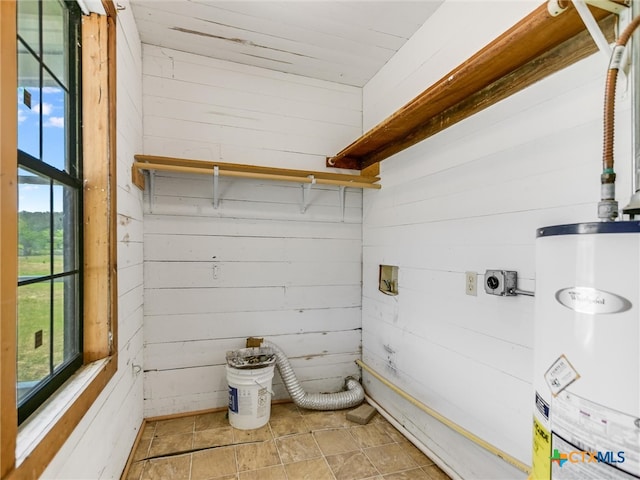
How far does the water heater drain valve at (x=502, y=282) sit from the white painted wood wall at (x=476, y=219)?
4cm

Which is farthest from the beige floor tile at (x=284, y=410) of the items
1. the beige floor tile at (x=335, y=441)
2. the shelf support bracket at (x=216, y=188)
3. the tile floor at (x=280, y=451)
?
the shelf support bracket at (x=216, y=188)

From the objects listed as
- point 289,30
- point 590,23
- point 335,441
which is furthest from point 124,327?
point 590,23

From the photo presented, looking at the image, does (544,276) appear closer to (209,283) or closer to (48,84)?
(48,84)

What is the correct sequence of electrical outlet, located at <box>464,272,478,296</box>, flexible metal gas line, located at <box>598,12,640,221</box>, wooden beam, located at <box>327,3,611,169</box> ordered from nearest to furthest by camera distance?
flexible metal gas line, located at <box>598,12,640,221</box>, wooden beam, located at <box>327,3,611,169</box>, electrical outlet, located at <box>464,272,478,296</box>

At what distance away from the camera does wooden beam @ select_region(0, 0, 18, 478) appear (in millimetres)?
703

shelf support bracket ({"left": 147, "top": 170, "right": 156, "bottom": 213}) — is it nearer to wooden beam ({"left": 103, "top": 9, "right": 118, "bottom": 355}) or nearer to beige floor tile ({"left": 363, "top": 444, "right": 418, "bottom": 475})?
wooden beam ({"left": 103, "top": 9, "right": 118, "bottom": 355})

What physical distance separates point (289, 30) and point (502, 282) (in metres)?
1.95

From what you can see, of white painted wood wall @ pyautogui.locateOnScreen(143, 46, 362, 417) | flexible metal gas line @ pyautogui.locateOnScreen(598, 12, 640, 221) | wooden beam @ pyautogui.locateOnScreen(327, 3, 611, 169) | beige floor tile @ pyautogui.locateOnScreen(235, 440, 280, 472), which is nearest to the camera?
flexible metal gas line @ pyautogui.locateOnScreen(598, 12, 640, 221)

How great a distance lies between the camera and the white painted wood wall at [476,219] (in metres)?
1.22

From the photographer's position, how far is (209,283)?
2.41 metres

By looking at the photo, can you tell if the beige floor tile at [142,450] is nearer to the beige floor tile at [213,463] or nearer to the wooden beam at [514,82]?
the beige floor tile at [213,463]

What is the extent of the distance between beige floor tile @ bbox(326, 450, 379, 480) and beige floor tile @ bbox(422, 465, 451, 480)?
0.91 feet

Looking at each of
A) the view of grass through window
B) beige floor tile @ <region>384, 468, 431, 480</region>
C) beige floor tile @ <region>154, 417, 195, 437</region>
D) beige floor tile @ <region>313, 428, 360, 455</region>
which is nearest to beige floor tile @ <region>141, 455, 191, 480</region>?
beige floor tile @ <region>154, 417, 195, 437</region>

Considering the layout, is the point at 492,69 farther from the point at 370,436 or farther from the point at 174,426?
the point at 174,426
